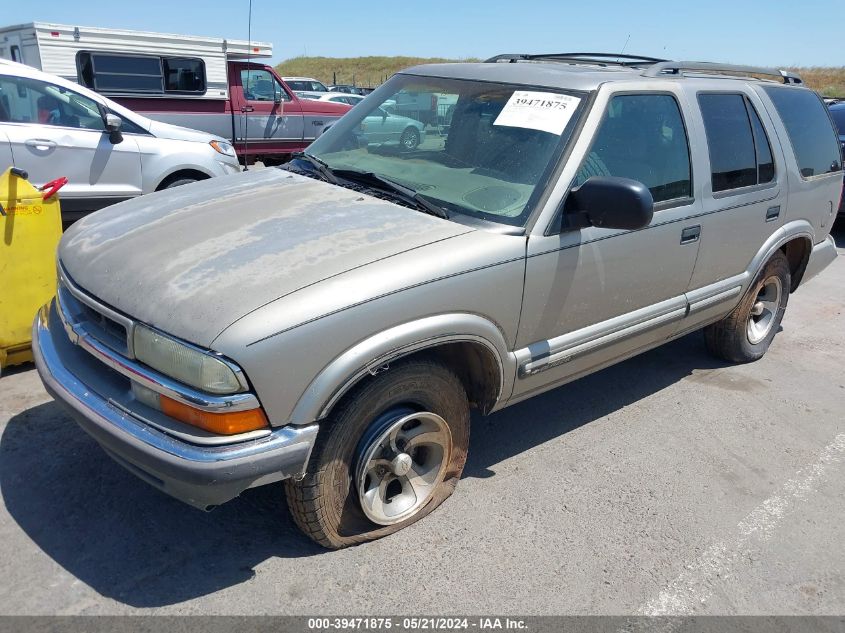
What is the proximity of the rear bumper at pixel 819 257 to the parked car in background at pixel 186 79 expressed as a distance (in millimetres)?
7694

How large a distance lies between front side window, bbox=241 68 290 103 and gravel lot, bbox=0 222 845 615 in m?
9.23

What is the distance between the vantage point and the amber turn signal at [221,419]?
2326 millimetres

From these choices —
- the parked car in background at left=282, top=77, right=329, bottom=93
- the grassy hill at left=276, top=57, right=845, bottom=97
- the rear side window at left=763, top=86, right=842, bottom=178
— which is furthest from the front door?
the grassy hill at left=276, top=57, right=845, bottom=97

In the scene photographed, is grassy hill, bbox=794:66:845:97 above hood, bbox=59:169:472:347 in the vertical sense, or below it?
below

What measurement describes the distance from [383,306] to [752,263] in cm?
296

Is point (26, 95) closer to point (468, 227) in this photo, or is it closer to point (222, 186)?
point (222, 186)

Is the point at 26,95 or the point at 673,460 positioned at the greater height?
the point at 26,95

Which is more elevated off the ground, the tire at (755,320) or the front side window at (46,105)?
the front side window at (46,105)

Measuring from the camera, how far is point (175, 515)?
3.07 m

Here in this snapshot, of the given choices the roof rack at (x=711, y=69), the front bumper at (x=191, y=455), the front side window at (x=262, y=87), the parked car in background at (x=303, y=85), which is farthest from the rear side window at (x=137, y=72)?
the parked car in background at (x=303, y=85)

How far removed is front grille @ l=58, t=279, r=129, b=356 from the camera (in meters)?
2.58

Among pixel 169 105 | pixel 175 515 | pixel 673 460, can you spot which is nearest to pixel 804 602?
pixel 673 460

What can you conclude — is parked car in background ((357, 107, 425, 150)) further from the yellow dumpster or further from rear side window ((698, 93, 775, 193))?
the yellow dumpster

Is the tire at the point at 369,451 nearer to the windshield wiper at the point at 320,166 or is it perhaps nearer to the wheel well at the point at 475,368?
the wheel well at the point at 475,368
